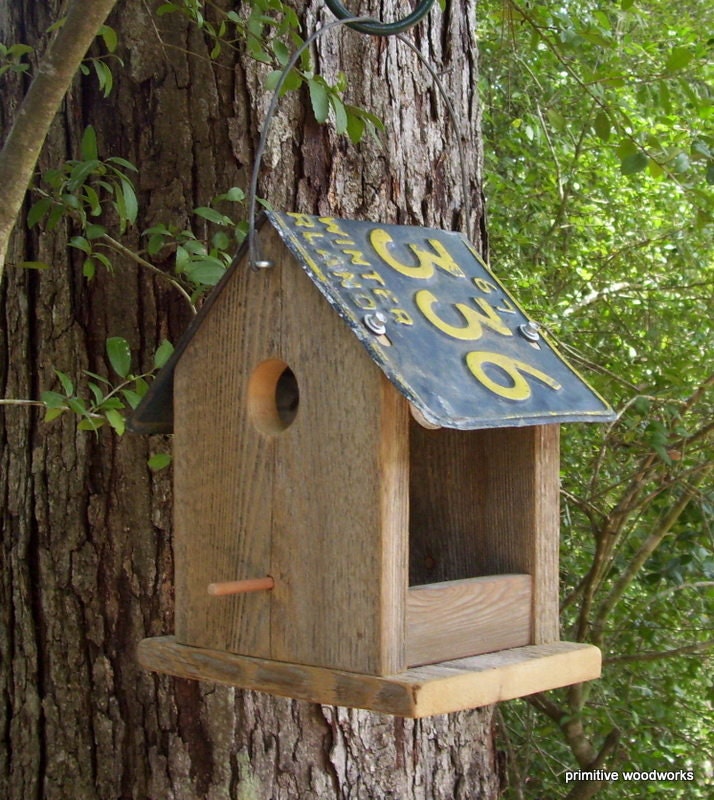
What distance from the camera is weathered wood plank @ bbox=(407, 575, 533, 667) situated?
1.25 m

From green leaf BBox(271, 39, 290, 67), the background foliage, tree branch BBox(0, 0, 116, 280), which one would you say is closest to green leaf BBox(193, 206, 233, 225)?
green leaf BBox(271, 39, 290, 67)

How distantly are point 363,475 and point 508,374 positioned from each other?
0.76 feet

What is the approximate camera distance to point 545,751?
3648mm

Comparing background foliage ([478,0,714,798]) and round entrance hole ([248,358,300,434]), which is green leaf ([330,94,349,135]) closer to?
round entrance hole ([248,358,300,434])

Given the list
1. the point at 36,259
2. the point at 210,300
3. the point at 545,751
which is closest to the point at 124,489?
the point at 36,259

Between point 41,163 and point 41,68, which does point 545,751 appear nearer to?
point 41,163

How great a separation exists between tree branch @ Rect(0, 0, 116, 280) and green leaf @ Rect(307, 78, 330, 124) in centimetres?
37

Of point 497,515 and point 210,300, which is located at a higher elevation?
point 210,300

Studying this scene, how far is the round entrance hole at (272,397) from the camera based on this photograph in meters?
1.34

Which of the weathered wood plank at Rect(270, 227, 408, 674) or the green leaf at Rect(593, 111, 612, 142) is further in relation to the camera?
the green leaf at Rect(593, 111, 612, 142)

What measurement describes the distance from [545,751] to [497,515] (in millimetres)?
2464

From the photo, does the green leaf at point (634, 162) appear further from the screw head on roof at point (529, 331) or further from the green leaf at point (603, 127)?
the screw head on roof at point (529, 331)

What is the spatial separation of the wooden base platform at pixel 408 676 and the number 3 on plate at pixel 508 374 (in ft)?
1.06

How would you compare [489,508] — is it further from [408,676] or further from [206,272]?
[206,272]
